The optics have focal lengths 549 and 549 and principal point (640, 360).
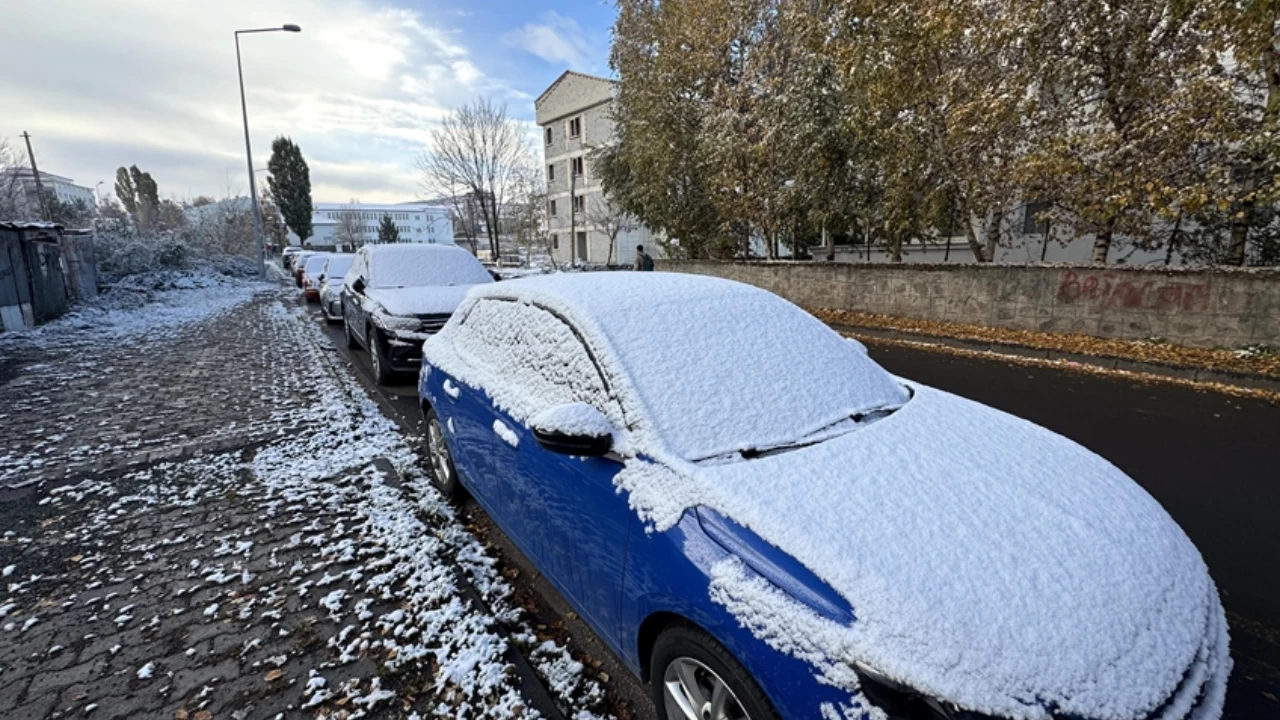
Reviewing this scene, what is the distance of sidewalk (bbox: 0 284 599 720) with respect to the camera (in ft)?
7.52

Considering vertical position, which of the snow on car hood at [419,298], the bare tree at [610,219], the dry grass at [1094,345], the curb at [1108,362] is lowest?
the curb at [1108,362]

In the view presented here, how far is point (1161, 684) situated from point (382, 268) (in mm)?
8611

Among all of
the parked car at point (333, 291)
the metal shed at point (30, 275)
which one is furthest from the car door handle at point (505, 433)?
the metal shed at point (30, 275)

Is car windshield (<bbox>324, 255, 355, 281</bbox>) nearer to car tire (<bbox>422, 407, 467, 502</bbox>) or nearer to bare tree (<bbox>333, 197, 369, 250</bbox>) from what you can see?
car tire (<bbox>422, 407, 467, 502</bbox>)

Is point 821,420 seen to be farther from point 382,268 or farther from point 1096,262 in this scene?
point 1096,262

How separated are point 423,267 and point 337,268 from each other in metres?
7.18

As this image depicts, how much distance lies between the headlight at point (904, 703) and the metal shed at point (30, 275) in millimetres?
15591

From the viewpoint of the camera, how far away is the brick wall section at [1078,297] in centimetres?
720

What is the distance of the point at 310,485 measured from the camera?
13.5ft

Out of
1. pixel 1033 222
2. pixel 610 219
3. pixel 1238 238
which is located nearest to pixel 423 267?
pixel 1238 238

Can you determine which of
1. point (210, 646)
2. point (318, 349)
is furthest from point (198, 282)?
point (210, 646)

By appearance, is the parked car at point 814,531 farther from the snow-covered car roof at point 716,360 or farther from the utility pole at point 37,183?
the utility pole at point 37,183

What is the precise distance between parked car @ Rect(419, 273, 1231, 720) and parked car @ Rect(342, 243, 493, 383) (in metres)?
4.03

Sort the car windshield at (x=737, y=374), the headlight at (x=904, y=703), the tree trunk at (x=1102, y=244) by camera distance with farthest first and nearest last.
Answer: the tree trunk at (x=1102, y=244) → the car windshield at (x=737, y=374) → the headlight at (x=904, y=703)
